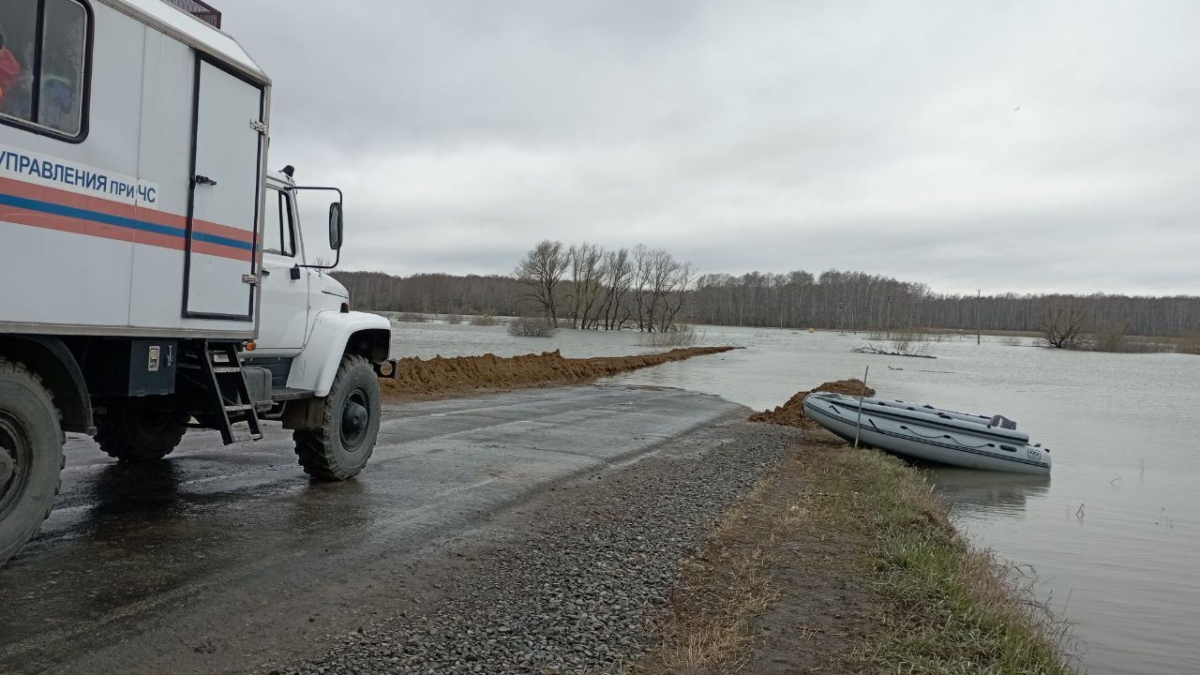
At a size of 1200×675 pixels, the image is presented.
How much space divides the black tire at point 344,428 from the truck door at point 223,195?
1619 mm

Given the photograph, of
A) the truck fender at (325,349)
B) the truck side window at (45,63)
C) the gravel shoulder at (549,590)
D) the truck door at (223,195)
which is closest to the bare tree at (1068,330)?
the gravel shoulder at (549,590)

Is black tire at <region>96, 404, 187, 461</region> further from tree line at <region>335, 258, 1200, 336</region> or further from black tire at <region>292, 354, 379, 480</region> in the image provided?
tree line at <region>335, 258, 1200, 336</region>

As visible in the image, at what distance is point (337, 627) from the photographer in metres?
4.15

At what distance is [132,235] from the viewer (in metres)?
4.85

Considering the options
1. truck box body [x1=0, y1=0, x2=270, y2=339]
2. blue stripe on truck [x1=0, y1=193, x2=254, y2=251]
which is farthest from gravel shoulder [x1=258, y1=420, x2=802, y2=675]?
blue stripe on truck [x1=0, y1=193, x2=254, y2=251]

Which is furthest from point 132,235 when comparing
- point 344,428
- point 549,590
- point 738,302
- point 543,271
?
point 738,302

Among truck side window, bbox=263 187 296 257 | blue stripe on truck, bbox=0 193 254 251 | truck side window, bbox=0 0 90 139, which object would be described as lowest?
blue stripe on truck, bbox=0 193 254 251

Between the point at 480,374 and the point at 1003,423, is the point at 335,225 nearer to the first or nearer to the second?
the point at 1003,423

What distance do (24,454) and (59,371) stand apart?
1.68 ft

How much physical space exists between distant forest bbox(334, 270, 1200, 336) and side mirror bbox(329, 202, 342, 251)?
11738cm

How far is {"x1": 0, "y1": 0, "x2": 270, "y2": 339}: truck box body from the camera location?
4.19 metres

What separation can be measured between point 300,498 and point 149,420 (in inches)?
72.8

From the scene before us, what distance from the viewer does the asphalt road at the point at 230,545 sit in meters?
3.81

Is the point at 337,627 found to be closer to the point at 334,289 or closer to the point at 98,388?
the point at 98,388
